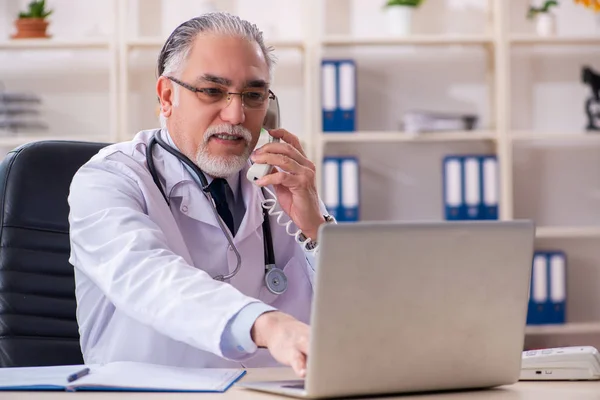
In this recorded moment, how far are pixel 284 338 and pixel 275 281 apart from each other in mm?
685

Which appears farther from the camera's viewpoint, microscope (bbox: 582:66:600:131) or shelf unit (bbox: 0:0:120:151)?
microscope (bbox: 582:66:600:131)

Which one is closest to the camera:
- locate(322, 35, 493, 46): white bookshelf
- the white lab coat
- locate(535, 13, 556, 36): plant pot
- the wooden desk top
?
the wooden desk top

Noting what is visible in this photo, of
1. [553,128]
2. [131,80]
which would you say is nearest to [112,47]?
[131,80]

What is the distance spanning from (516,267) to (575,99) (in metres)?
3.23

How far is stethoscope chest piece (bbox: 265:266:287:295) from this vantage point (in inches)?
67.2

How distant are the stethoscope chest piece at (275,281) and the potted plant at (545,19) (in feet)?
8.33

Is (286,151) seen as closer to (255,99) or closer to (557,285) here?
(255,99)

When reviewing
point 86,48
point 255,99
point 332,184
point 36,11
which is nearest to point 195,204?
point 255,99

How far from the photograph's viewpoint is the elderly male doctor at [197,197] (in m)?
1.50

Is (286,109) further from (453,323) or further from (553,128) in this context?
(453,323)

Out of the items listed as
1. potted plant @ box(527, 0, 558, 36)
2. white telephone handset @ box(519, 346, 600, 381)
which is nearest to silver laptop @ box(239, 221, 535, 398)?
white telephone handset @ box(519, 346, 600, 381)

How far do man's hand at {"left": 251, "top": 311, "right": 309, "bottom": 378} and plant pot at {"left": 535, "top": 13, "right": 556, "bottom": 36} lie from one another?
3.10m

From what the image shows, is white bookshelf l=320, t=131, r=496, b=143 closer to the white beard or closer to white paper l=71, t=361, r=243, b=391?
the white beard

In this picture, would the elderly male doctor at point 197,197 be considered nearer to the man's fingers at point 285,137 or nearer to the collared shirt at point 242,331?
the man's fingers at point 285,137
